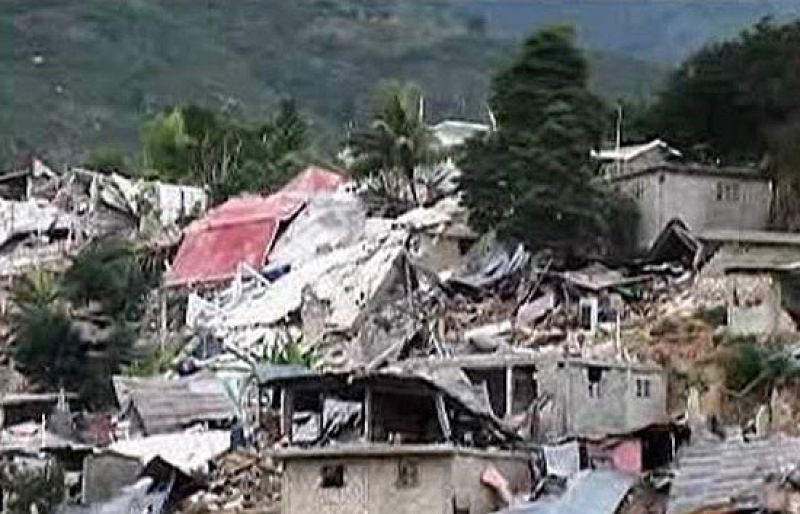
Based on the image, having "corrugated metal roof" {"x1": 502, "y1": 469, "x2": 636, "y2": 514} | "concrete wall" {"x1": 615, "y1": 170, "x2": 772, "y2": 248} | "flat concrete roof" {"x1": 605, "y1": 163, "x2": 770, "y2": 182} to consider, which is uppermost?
"flat concrete roof" {"x1": 605, "y1": 163, "x2": 770, "y2": 182}

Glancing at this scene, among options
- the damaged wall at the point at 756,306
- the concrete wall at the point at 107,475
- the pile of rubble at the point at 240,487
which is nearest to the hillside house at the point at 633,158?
the damaged wall at the point at 756,306

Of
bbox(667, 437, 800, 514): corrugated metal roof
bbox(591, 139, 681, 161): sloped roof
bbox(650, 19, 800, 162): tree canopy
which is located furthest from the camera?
bbox(591, 139, 681, 161): sloped roof

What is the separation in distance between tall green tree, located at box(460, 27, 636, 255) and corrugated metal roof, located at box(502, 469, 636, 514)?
1087 cm

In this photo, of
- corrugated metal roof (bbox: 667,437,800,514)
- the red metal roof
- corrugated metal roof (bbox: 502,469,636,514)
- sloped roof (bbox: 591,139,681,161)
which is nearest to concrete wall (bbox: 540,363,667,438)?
corrugated metal roof (bbox: 502,469,636,514)

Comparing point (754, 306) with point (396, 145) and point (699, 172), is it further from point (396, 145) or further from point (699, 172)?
point (396, 145)

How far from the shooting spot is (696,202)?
127 feet

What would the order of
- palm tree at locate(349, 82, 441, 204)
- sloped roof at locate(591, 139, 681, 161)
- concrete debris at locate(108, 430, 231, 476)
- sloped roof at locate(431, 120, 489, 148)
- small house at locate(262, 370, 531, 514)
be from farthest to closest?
sloped roof at locate(431, 120, 489, 148) < palm tree at locate(349, 82, 441, 204) < sloped roof at locate(591, 139, 681, 161) < concrete debris at locate(108, 430, 231, 476) < small house at locate(262, 370, 531, 514)

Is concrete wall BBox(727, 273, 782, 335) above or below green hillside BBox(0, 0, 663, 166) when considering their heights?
below

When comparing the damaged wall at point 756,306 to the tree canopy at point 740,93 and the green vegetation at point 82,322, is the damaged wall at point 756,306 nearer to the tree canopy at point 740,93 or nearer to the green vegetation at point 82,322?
the tree canopy at point 740,93

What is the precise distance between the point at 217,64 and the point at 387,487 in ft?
259

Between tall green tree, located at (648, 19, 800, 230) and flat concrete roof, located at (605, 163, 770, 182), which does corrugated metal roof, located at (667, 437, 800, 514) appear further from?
tall green tree, located at (648, 19, 800, 230)

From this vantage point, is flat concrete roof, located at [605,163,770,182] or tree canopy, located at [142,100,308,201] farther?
tree canopy, located at [142,100,308,201]

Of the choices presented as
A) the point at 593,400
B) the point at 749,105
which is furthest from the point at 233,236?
the point at 593,400

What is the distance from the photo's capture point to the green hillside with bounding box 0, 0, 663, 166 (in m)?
88.6
